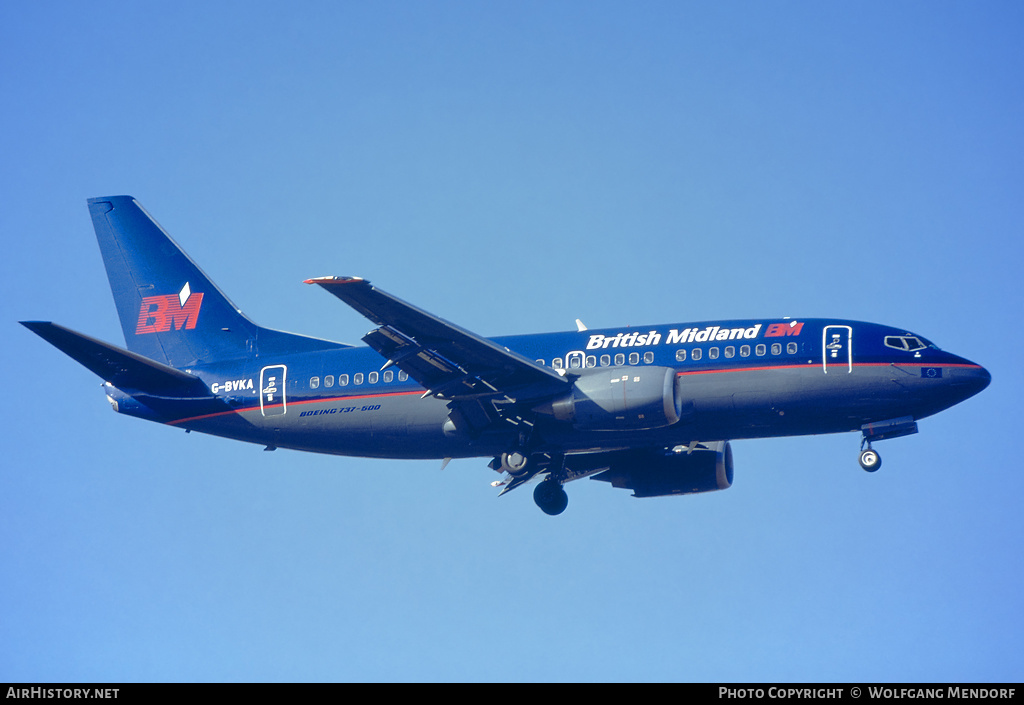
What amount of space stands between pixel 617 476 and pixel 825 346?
33.4 feet

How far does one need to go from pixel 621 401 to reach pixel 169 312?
1796 centimetres

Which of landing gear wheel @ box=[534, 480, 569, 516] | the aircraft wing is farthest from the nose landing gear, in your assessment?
landing gear wheel @ box=[534, 480, 569, 516]

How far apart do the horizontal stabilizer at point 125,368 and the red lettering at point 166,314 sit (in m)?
2.91

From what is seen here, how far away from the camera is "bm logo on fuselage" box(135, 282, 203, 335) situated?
142 feet

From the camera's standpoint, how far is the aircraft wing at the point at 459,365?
34438 mm

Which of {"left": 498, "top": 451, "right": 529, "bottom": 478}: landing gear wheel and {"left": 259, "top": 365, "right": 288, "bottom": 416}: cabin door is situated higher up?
{"left": 259, "top": 365, "right": 288, "bottom": 416}: cabin door

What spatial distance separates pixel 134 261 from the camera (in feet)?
146

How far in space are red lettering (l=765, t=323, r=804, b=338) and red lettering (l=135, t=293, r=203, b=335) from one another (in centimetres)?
2023

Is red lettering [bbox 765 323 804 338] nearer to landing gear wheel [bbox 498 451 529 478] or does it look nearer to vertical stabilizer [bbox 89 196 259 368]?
landing gear wheel [bbox 498 451 529 478]

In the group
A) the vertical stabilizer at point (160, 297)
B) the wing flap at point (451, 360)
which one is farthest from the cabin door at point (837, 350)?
the vertical stabilizer at point (160, 297)
